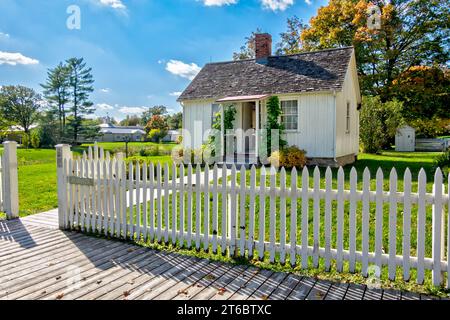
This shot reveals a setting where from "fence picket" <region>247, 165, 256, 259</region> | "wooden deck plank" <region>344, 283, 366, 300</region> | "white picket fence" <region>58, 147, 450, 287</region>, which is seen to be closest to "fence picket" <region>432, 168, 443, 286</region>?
"white picket fence" <region>58, 147, 450, 287</region>

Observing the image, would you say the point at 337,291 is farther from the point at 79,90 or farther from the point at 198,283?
the point at 79,90

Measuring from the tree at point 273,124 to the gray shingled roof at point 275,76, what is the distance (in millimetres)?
530

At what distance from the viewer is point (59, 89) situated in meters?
43.5

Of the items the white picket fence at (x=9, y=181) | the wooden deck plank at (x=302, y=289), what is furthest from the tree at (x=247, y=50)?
the wooden deck plank at (x=302, y=289)

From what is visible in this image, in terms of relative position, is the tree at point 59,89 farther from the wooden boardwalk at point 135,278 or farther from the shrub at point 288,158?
the wooden boardwalk at point 135,278

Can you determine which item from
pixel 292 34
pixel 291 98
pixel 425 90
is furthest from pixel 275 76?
pixel 292 34

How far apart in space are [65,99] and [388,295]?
156 feet

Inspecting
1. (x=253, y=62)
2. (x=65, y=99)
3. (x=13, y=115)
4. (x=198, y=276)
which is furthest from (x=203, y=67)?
(x=13, y=115)

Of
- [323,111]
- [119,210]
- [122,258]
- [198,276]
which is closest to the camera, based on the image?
[198,276]

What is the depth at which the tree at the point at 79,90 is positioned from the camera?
42938 mm

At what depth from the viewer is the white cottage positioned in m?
13.3

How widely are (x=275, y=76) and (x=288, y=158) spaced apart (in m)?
4.37
